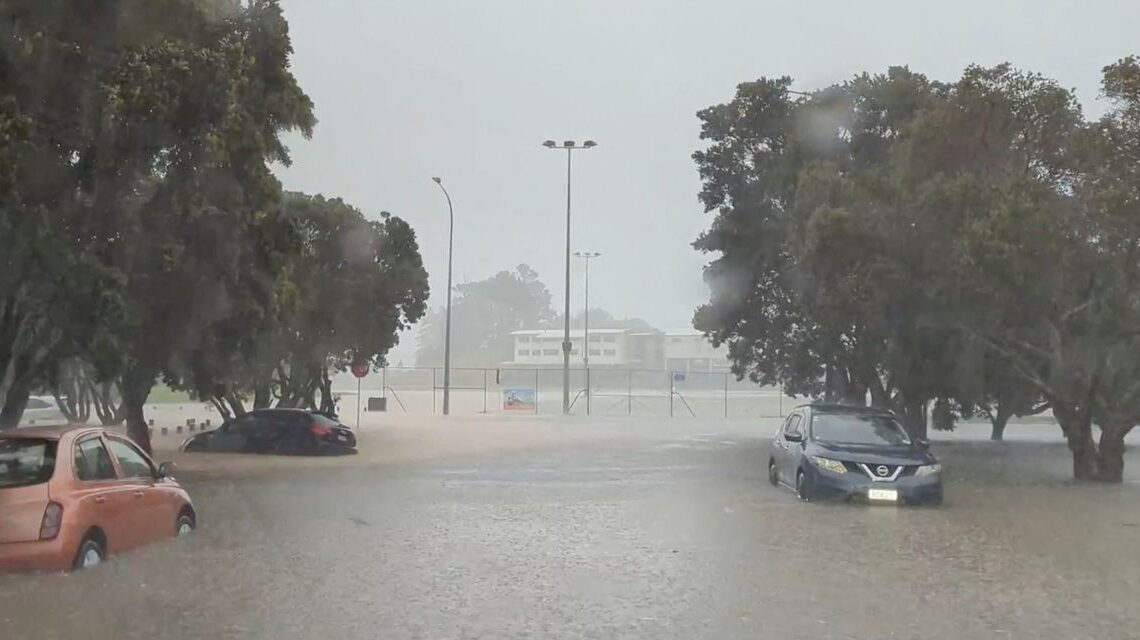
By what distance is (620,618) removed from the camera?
8.79m

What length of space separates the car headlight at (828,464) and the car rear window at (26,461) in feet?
33.1

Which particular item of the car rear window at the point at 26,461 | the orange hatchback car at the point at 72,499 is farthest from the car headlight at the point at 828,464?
the car rear window at the point at 26,461

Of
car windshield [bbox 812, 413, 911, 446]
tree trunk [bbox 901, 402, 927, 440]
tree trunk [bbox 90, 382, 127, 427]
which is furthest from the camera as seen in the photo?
tree trunk [bbox 90, 382, 127, 427]

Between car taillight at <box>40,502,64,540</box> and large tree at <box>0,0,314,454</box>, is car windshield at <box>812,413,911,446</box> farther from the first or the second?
car taillight at <box>40,502,64,540</box>

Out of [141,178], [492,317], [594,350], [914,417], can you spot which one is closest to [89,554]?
[141,178]

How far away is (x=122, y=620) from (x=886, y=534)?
330 inches

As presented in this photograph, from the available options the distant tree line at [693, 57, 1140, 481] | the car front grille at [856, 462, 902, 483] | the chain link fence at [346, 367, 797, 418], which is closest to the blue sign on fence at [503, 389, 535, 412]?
the chain link fence at [346, 367, 797, 418]

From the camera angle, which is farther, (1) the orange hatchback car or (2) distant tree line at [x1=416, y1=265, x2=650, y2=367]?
(2) distant tree line at [x1=416, y1=265, x2=650, y2=367]

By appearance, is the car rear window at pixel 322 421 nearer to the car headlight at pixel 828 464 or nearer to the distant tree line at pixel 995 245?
→ the distant tree line at pixel 995 245

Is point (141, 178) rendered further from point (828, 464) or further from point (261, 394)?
point (261, 394)

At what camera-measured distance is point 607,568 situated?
11211mm

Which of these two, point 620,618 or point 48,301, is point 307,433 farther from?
point 620,618

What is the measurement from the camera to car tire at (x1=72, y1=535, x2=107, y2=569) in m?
9.68

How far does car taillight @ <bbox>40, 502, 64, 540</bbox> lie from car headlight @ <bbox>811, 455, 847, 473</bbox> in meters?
10.2
